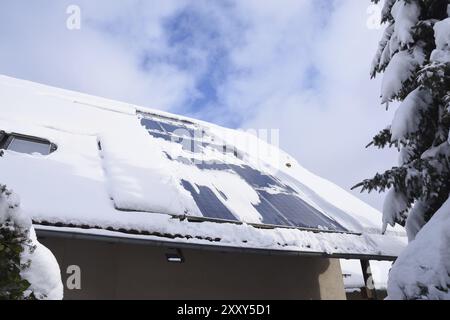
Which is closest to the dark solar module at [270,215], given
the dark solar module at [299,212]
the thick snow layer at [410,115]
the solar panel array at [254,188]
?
the solar panel array at [254,188]

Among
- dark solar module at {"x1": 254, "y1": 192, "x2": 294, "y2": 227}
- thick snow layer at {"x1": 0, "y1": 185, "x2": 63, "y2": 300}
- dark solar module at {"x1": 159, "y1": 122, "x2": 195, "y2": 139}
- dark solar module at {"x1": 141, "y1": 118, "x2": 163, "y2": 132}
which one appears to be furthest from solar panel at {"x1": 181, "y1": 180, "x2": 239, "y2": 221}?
dark solar module at {"x1": 159, "y1": 122, "x2": 195, "y2": 139}

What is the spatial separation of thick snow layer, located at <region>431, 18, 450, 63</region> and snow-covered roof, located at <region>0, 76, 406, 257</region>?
3.52 meters

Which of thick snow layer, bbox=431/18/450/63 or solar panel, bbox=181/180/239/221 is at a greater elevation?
thick snow layer, bbox=431/18/450/63

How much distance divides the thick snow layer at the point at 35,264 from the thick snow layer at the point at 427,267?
3.28 metres

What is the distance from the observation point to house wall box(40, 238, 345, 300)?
5.70 m

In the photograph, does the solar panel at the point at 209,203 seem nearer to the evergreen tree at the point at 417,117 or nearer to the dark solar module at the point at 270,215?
the dark solar module at the point at 270,215

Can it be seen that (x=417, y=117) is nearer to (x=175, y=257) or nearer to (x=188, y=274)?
(x=175, y=257)

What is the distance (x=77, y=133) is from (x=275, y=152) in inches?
346

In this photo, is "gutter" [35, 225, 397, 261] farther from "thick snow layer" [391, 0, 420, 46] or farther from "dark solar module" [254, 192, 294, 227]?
"thick snow layer" [391, 0, 420, 46]

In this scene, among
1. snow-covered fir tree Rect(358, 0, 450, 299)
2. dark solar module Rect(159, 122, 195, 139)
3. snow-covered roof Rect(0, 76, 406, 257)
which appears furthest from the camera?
dark solar module Rect(159, 122, 195, 139)

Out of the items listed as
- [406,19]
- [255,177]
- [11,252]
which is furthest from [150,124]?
[11,252]

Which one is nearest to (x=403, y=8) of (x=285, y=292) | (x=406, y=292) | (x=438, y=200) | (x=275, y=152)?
(x=438, y=200)

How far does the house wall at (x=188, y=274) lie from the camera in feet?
18.7

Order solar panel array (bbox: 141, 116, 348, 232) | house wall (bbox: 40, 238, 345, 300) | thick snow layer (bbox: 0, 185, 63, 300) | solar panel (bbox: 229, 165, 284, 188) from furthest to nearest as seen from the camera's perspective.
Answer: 1. solar panel (bbox: 229, 165, 284, 188)
2. solar panel array (bbox: 141, 116, 348, 232)
3. house wall (bbox: 40, 238, 345, 300)
4. thick snow layer (bbox: 0, 185, 63, 300)
